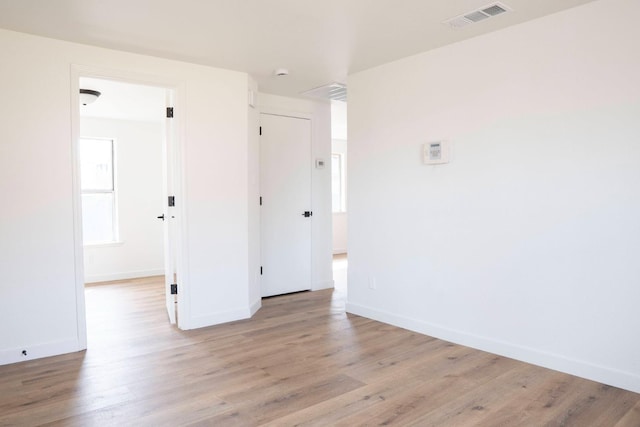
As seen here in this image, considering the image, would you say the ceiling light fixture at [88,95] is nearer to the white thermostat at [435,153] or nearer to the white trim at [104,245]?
the white trim at [104,245]

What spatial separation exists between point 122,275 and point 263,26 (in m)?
4.80

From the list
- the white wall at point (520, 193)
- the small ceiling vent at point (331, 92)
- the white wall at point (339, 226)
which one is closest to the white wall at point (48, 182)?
the small ceiling vent at point (331, 92)

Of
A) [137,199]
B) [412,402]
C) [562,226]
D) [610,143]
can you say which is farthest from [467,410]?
[137,199]

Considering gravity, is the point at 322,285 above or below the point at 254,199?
below

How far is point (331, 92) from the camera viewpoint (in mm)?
4887

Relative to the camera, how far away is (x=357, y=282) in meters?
4.25

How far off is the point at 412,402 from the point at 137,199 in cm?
542

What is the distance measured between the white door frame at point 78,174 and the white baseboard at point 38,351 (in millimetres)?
65

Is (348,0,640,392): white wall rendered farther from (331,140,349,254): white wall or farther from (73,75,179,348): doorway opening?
(331,140,349,254): white wall

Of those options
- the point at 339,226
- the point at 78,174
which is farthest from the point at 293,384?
the point at 339,226

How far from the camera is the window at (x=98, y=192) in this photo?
6246mm

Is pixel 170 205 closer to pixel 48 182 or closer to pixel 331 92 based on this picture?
pixel 48 182

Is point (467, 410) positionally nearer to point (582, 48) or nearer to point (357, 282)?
point (357, 282)

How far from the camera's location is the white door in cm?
502
